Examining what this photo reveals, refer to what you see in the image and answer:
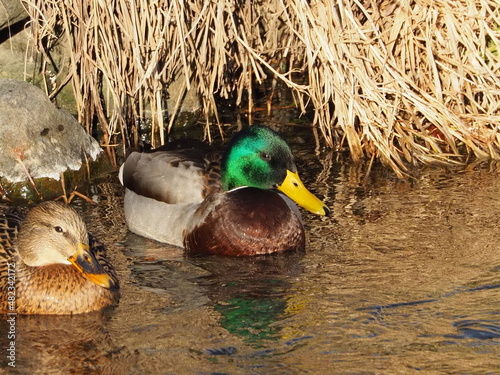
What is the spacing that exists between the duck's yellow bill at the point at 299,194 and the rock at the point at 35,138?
1.87 metres

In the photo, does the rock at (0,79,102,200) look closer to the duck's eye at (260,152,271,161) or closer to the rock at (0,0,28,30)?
the rock at (0,0,28,30)

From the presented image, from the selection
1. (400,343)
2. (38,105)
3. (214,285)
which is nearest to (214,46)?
(38,105)

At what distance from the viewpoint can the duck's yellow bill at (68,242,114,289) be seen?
4.82 meters

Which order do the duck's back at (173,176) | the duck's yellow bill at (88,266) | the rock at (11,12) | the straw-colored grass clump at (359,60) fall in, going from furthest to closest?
the rock at (11,12) → the straw-colored grass clump at (359,60) → the duck's back at (173,176) → the duck's yellow bill at (88,266)

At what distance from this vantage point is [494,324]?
4.56 metres

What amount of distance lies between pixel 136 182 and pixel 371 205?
157 cm

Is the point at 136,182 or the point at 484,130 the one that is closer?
the point at 136,182

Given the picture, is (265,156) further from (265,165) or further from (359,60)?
(359,60)

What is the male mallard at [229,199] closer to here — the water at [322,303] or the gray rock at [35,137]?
the water at [322,303]

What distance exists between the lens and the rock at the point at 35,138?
22.9 ft

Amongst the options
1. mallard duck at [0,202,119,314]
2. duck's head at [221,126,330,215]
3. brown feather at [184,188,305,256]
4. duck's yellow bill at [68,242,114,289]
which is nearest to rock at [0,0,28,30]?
duck's head at [221,126,330,215]

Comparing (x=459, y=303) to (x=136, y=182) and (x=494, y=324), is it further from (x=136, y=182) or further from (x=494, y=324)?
(x=136, y=182)

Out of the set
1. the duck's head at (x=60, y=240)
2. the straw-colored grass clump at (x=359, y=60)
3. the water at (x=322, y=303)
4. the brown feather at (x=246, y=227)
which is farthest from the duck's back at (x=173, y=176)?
the duck's head at (x=60, y=240)

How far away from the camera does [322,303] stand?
4.98m
